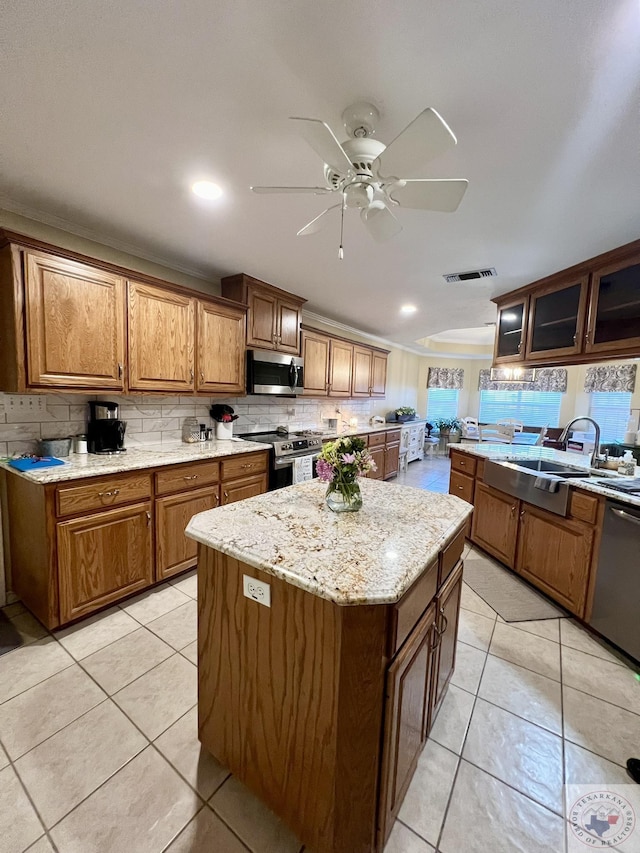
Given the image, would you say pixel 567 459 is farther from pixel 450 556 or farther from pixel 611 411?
pixel 611 411

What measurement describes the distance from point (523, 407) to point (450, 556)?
7621 millimetres

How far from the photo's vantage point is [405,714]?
1.06 m

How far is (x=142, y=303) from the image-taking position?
7.89 ft

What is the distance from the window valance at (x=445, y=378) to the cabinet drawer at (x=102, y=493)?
726 centimetres

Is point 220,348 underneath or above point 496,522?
above

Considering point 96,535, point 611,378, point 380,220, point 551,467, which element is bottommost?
point 96,535

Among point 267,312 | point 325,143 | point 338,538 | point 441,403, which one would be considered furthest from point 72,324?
point 441,403

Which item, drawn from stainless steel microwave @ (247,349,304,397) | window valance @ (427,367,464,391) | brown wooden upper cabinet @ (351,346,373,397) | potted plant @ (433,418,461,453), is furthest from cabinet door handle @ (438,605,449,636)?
window valance @ (427,367,464,391)

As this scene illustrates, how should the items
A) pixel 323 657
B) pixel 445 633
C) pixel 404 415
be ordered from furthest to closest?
pixel 404 415 < pixel 445 633 < pixel 323 657

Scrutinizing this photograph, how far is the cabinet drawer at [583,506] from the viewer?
2.08 m

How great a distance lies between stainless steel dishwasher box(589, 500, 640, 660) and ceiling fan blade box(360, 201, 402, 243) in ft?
6.53

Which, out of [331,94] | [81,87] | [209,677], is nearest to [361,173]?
[331,94]

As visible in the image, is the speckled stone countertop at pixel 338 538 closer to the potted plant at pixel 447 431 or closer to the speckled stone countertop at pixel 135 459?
the speckled stone countertop at pixel 135 459

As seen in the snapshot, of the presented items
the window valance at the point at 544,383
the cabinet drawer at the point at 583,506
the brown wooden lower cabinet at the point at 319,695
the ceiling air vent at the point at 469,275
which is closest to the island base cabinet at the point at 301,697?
the brown wooden lower cabinet at the point at 319,695
